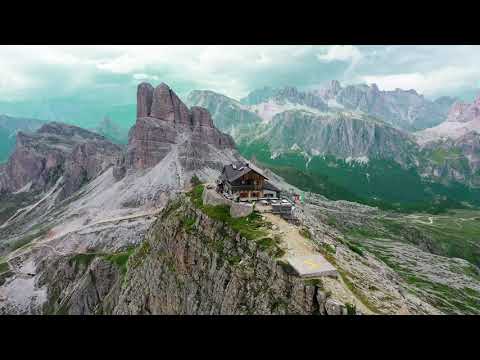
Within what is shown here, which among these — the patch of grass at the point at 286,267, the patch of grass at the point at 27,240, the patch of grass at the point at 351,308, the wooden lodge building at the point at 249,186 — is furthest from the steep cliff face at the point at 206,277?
the patch of grass at the point at 27,240

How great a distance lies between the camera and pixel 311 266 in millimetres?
36125

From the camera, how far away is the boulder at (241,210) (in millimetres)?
51312

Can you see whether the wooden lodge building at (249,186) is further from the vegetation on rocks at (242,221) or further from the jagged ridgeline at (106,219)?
the jagged ridgeline at (106,219)

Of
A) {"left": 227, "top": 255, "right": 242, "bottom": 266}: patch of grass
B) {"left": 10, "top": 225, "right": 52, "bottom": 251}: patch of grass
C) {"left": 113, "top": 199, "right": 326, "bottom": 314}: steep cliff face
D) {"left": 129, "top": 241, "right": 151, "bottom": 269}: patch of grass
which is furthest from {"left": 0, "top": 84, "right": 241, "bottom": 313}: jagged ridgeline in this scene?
{"left": 227, "top": 255, "right": 242, "bottom": 266}: patch of grass

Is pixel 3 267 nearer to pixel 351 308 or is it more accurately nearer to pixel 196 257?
pixel 196 257

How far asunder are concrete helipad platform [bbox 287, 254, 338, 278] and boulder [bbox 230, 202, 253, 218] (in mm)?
14710

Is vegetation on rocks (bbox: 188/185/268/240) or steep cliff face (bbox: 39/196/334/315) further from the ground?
vegetation on rocks (bbox: 188/185/268/240)

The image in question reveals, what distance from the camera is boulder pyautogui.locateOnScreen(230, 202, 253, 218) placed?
5131 cm

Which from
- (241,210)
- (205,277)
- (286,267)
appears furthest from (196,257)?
(286,267)

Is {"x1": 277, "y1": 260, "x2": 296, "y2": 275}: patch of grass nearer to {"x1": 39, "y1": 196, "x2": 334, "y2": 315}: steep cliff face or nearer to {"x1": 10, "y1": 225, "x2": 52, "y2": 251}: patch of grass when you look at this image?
{"x1": 39, "y1": 196, "x2": 334, "y2": 315}: steep cliff face

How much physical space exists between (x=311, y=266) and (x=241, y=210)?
716 inches

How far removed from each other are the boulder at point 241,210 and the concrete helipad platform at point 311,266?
48.3ft
